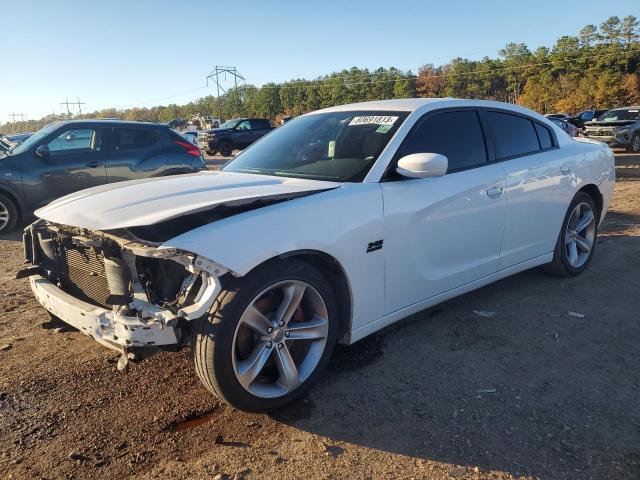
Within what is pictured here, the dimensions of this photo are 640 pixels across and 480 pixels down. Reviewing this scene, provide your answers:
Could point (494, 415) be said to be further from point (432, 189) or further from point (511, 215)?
point (511, 215)

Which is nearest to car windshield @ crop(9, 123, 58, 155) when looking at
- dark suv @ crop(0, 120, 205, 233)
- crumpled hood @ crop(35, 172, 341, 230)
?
dark suv @ crop(0, 120, 205, 233)

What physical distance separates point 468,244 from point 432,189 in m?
0.56

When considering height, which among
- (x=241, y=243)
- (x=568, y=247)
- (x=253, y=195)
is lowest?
(x=568, y=247)

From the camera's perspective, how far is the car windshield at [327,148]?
11.0 ft

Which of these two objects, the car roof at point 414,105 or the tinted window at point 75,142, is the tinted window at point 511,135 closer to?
the car roof at point 414,105

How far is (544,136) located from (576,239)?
1079 mm

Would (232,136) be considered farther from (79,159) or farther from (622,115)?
(79,159)

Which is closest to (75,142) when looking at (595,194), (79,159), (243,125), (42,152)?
(79,159)

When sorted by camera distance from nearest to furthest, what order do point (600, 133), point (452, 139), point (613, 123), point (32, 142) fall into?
point (452, 139) → point (32, 142) → point (613, 123) → point (600, 133)

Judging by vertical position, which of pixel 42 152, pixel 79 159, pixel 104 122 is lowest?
pixel 79 159

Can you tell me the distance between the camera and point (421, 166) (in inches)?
122

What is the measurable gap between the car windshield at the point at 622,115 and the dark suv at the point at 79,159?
16.1m

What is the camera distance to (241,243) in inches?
97.7

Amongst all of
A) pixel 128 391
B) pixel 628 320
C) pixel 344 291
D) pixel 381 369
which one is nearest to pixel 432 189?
pixel 344 291
